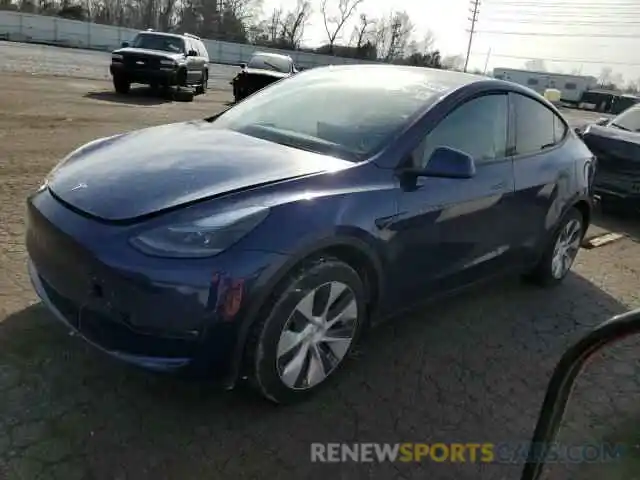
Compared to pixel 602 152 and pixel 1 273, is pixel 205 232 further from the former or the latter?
pixel 602 152

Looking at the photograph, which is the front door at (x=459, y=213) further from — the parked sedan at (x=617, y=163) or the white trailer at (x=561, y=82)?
the white trailer at (x=561, y=82)

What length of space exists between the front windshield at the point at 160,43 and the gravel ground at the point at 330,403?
40.4ft

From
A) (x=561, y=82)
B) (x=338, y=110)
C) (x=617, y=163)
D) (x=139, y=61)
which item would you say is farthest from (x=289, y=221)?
(x=561, y=82)

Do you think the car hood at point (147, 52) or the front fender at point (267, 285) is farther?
the car hood at point (147, 52)

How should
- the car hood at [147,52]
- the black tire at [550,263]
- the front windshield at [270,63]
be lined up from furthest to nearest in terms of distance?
the front windshield at [270,63] < the car hood at [147,52] < the black tire at [550,263]

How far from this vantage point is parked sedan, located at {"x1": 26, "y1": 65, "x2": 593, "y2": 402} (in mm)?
2213

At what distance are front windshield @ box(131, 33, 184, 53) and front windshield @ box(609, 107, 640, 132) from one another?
11670mm

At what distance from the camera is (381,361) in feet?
10.3

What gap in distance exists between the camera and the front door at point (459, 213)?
2.92 m

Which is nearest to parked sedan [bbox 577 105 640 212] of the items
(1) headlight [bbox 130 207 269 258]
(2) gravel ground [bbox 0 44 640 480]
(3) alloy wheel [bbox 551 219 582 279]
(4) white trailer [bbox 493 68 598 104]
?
(3) alloy wheel [bbox 551 219 582 279]

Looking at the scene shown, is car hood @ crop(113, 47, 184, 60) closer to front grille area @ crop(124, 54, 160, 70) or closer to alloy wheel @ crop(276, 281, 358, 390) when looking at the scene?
front grille area @ crop(124, 54, 160, 70)

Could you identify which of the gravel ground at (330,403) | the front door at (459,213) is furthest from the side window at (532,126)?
the gravel ground at (330,403)

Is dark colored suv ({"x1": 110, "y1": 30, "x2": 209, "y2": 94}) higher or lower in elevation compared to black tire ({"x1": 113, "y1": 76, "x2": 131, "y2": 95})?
higher

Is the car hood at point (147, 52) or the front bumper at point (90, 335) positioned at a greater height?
the car hood at point (147, 52)
